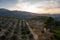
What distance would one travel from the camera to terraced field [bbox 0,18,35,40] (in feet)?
21.2

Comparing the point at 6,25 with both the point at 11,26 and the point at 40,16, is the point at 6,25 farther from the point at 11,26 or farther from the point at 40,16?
the point at 40,16

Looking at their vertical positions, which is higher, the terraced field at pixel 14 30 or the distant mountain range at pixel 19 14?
the distant mountain range at pixel 19 14

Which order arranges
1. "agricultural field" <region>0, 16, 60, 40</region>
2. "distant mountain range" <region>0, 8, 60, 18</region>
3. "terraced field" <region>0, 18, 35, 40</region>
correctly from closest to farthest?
"agricultural field" <region>0, 16, 60, 40</region>, "distant mountain range" <region>0, 8, 60, 18</region>, "terraced field" <region>0, 18, 35, 40</region>

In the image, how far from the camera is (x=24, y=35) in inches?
264

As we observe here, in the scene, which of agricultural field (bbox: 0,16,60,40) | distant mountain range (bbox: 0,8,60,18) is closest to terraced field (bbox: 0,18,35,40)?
agricultural field (bbox: 0,16,60,40)

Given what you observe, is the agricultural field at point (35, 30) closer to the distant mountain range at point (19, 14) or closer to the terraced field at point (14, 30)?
the terraced field at point (14, 30)

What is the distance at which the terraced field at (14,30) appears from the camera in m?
6.47

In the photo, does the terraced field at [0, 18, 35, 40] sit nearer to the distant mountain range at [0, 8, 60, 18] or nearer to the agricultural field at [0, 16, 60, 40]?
the agricultural field at [0, 16, 60, 40]

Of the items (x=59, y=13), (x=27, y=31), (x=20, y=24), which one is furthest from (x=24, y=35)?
(x=59, y=13)

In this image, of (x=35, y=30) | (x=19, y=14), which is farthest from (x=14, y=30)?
(x=35, y=30)

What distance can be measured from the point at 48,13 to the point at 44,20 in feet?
0.93

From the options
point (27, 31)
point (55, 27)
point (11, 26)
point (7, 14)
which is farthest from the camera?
point (11, 26)

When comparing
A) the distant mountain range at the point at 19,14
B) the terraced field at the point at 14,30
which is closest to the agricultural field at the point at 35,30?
the terraced field at the point at 14,30

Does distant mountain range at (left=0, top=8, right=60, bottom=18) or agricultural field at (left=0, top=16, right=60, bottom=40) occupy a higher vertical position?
distant mountain range at (left=0, top=8, right=60, bottom=18)
